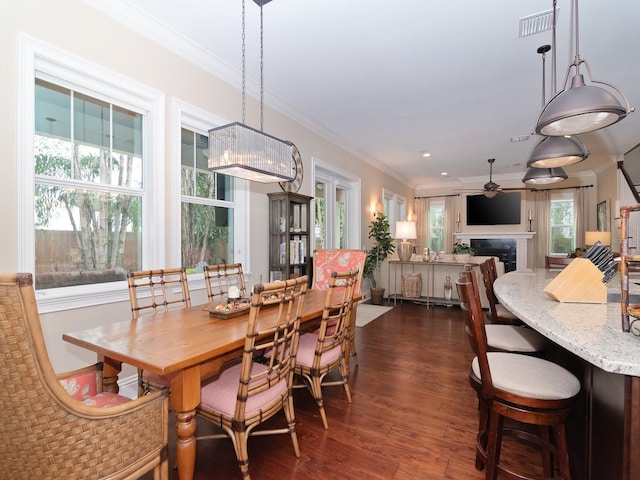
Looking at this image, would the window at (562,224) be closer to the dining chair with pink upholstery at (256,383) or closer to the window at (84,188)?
the dining chair with pink upholstery at (256,383)

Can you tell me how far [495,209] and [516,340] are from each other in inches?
311

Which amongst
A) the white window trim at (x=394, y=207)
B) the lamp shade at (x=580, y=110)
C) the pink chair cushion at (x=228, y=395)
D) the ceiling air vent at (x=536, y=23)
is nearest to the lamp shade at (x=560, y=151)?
the lamp shade at (x=580, y=110)

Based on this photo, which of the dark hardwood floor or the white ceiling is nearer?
the dark hardwood floor

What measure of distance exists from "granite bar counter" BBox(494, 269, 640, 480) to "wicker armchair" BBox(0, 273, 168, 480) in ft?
5.19

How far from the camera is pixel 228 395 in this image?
5.27 feet

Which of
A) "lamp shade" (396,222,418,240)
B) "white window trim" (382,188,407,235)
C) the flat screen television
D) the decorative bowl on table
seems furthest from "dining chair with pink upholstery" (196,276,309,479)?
the flat screen television

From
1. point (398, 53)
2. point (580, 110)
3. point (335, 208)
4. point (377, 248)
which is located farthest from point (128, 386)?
point (377, 248)

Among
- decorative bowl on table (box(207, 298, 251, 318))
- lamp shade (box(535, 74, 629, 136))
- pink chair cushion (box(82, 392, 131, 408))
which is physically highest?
lamp shade (box(535, 74, 629, 136))

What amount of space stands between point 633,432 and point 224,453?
1875 millimetres

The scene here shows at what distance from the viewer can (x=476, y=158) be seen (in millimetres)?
6938

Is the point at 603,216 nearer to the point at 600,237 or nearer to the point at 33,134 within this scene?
the point at 600,237

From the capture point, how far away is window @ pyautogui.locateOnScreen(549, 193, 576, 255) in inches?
320

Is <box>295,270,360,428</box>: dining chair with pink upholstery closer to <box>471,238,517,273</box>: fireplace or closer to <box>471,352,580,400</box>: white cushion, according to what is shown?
<box>471,352,580,400</box>: white cushion

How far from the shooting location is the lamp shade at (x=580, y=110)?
1.71m
